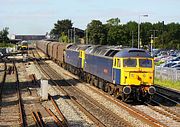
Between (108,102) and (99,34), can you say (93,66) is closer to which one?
(108,102)

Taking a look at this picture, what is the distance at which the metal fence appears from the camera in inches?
1377

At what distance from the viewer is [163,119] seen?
18.5 metres

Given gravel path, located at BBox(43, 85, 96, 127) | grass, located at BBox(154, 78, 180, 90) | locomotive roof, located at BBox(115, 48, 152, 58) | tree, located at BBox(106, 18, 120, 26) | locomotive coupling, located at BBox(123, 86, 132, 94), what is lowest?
grass, located at BBox(154, 78, 180, 90)

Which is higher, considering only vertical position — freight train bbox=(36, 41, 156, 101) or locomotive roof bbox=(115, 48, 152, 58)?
locomotive roof bbox=(115, 48, 152, 58)

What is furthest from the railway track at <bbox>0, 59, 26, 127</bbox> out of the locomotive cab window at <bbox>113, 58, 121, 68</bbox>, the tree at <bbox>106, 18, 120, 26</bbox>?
the tree at <bbox>106, 18, 120, 26</bbox>

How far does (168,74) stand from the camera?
36781 mm

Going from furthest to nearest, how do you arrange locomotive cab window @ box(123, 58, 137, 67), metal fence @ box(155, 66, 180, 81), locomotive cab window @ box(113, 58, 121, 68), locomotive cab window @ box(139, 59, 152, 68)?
1. metal fence @ box(155, 66, 180, 81)
2. locomotive cab window @ box(113, 58, 121, 68)
3. locomotive cab window @ box(139, 59, 152, 68)
4. locomotive cab window @ box(123, 58, 137, 67)

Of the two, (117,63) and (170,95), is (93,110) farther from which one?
(170,95)

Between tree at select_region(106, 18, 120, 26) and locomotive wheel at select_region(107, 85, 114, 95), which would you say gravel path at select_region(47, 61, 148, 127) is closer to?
locomotive wheel at select_region(107, 85, 114, 95)

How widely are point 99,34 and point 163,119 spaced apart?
91.9 metres

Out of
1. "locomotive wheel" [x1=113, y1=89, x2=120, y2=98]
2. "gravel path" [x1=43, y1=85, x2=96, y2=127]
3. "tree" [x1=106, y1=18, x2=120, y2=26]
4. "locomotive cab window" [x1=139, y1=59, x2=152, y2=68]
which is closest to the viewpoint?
"gravel path" [x1=43, y1=85, x2=96, y2=127]

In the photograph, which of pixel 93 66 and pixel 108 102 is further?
pixel 93 66

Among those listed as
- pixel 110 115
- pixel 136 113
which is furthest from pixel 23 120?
pixel 136 113

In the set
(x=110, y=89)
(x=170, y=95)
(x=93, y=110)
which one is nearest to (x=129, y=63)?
(x=93, y=110)
